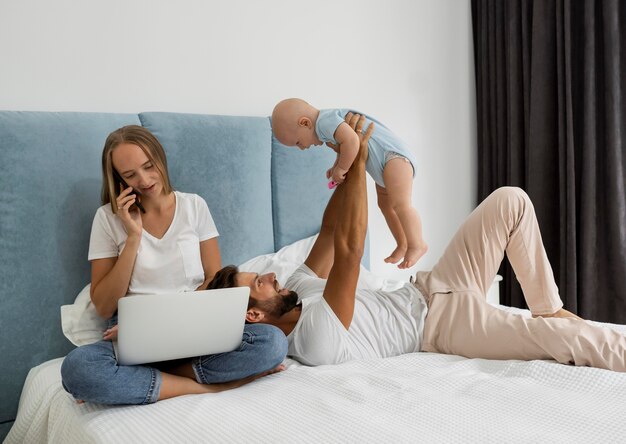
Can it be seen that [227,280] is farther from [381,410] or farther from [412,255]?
[381,410]

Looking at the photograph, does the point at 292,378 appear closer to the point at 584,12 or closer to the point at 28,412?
the point at 28,412

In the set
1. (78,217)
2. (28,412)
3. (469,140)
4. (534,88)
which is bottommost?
(28,412)

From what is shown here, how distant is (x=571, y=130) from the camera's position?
290cm

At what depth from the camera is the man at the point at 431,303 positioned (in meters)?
1.70

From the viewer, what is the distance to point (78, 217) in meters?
2.02

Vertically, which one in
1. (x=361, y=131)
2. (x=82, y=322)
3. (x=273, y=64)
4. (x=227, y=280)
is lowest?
(x=82, y=322)

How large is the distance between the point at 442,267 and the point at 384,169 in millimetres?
459

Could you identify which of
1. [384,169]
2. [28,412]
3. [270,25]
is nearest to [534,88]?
[270,25]

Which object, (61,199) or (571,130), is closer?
(61,199)

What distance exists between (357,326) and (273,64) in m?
1.31

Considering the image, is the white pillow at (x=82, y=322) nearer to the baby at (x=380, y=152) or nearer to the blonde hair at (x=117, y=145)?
the blonde hair at (x=117, y=145)

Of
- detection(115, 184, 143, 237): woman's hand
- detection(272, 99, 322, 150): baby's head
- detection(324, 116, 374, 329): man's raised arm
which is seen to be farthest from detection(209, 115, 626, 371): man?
detection(115, 184, 143, 237): woman's hand

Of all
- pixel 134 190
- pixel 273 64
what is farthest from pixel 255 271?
pixel 273 64

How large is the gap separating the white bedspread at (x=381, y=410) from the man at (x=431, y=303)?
0.30 ft
